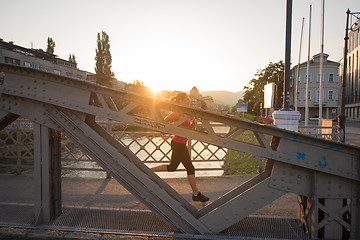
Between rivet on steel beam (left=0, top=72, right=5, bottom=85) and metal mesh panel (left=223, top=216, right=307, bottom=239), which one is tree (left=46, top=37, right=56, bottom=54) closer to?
rivet on steel beam (left=0, top=72, right=5, bottom=85)

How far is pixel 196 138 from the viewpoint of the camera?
3.43 meters

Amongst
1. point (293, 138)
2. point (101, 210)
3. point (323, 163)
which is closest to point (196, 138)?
point (293, 138)

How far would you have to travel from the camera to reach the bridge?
3.34 metres

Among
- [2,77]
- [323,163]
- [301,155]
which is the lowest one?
[323,163]

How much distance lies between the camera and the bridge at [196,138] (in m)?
3.34

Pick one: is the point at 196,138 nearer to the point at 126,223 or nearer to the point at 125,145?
the point at 126,223

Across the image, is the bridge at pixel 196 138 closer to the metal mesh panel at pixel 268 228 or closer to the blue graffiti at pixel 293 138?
the blue graffiti at pixel 293 138

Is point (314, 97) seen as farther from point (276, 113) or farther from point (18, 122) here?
point (18, 122)

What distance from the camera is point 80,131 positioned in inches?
143

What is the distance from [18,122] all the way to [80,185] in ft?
8.77

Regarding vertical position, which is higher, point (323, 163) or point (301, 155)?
point (301, 155)

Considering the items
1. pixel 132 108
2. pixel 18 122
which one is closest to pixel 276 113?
pixel 132 108

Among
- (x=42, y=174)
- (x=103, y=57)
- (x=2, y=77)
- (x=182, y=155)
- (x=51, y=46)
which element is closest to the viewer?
(x=2, y=77)

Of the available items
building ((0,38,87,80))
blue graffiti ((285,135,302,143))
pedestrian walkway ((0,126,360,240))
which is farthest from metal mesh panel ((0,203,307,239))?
building ((0,38,87,80))
